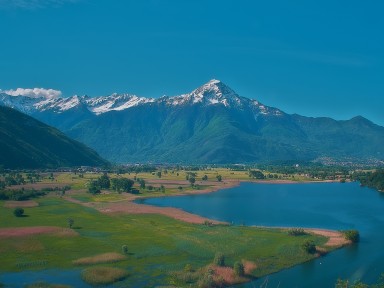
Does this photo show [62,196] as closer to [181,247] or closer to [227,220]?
[227,220]

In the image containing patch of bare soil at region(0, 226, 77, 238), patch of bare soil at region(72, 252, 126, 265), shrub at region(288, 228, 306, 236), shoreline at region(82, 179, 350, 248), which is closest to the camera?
patch of bare soil at region(72, 252, 126, 265)

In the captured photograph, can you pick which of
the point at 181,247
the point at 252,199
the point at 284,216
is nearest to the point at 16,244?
the point at 181,247

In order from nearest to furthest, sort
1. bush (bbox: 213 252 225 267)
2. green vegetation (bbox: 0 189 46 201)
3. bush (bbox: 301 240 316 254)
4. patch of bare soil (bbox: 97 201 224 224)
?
1. bush (bbox: 213 252 225 267)
2. bush (bbox: 301 240 316 254)
3. patch of bare soil (bbox: 97 201 224 224)
4. green vegetation (bbox: 0 189 46 201)

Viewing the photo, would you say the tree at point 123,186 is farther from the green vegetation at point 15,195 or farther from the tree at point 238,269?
the tree at point 238,269

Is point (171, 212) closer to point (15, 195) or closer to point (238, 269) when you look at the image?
point (15, 195)

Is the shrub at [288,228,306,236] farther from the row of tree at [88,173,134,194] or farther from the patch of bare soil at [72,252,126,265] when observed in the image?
the row of tree at [88,173,134,194]

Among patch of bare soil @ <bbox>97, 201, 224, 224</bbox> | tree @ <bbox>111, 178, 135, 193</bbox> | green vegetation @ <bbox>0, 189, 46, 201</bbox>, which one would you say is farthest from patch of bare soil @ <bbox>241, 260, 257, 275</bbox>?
tree @ <bbox>111, 178, 135, 193</bbox>

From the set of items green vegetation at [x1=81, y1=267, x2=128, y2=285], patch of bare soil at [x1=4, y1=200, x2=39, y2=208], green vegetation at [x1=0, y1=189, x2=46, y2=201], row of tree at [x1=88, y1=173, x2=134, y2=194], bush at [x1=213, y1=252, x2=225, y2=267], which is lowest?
green vegetation at [x1=81, y1=267, x2=128, y2=285]

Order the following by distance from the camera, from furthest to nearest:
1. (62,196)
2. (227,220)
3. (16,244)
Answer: (62,196)
(227,220)
(16,244)
